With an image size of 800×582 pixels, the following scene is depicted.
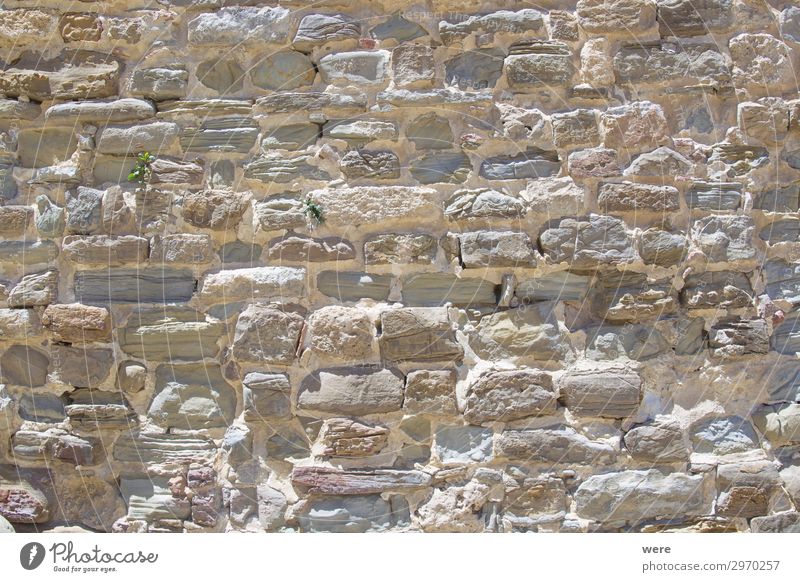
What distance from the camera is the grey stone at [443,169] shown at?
8.98 ft

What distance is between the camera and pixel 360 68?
2.78 meters

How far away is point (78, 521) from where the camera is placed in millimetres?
2748

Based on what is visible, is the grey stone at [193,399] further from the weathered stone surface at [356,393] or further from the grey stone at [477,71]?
the grey stone at [477,71]

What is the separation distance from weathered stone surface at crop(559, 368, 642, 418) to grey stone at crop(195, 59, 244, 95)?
1653mm

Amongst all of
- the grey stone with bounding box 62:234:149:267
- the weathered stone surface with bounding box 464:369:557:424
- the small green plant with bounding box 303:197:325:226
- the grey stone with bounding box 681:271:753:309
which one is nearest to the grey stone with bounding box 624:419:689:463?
the weathered stone surface with bounding box 464:369:557:424

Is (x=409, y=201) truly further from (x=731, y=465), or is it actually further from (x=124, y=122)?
(x=731, y=465)

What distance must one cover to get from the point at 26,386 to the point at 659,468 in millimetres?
2332

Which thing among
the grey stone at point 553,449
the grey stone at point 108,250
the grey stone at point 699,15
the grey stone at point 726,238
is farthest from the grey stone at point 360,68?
the grey stone at point 553,449

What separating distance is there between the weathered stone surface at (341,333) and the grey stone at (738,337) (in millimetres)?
1244

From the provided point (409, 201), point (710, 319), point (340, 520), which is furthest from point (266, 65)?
point (710, 319)

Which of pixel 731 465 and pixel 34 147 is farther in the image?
pixel 34 147
